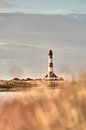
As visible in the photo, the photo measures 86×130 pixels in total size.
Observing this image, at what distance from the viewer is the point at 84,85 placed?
1169cm

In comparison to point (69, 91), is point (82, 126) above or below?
below

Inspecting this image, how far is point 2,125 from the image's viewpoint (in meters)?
12.9

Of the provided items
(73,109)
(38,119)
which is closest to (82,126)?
(73,109)

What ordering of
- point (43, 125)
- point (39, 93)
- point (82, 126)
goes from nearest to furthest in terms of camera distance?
point (82, 126) < point (43, 125) < point (39, 93)

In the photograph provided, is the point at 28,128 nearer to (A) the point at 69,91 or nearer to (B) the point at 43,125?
(B) the point at 43,125

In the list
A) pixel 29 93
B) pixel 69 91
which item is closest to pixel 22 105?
pixel 29 93

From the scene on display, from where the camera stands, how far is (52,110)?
39.8 feet

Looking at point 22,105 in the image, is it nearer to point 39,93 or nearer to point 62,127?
point 39,93

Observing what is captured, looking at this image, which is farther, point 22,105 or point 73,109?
point 22,105

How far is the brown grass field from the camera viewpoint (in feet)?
37.7

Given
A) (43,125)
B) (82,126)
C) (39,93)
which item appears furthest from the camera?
(39,93)

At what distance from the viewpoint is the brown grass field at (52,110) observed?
11477 millimetres

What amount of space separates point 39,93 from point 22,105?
538 millimetres

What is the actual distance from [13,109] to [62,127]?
2287 millimetres
